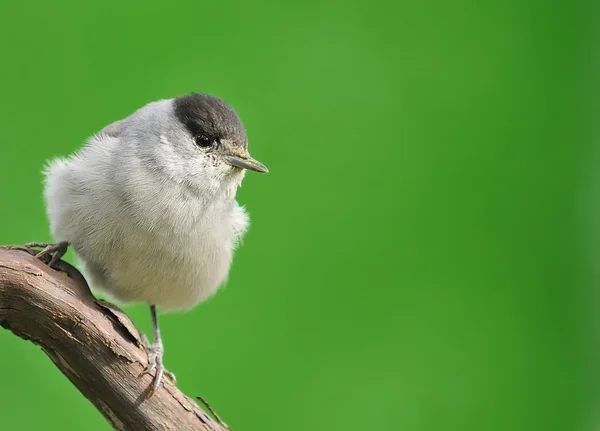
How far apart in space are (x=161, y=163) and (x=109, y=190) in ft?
0.51

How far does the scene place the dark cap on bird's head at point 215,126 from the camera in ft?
6.56

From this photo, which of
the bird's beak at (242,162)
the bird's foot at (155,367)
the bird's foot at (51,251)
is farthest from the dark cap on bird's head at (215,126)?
the bird's foot at (155,367)

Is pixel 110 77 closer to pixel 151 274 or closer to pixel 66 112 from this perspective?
pixel 66 112

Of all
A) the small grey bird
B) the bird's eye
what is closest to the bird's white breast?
the small grey bird

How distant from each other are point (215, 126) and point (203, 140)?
5cm

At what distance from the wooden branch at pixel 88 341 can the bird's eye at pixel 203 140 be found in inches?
19.7

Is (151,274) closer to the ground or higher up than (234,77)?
closer to the ground

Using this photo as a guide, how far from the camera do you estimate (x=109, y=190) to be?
183 cm

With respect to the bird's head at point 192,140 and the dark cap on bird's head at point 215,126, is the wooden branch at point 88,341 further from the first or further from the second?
the dark cap on bird's head at point 215,126

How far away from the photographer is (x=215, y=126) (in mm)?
2006

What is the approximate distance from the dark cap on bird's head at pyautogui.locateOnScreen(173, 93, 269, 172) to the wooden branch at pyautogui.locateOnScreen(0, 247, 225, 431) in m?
0.52

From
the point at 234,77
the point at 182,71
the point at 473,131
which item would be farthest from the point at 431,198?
the point at 182,71

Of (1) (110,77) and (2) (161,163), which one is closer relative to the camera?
(2) (161,163)

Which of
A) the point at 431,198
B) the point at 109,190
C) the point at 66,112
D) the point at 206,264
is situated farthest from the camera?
the point at 431,198
